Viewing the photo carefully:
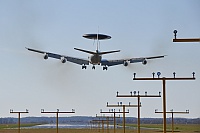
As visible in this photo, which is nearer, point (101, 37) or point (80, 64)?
point (80, 64)

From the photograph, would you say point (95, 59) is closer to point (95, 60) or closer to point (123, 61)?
point (95, 60)

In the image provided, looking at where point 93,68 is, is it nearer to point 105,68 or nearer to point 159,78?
point 105,68

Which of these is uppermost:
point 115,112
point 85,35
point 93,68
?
point 85,35

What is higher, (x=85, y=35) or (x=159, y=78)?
A: (x=85, y=35)

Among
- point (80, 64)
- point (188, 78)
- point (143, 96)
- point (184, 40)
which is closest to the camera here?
point (184, 40)

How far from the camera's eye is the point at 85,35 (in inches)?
3022

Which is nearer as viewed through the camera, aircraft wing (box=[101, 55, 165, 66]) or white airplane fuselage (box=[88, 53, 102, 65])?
white airplane fuselage (box=[88, 53, 102, 65])

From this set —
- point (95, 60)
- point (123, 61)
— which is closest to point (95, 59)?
point (95, 60)

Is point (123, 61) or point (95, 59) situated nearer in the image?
point (95, 59)

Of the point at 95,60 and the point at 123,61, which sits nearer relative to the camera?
the point at 95,60

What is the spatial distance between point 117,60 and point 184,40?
5282 cm

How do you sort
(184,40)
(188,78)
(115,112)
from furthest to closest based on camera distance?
(115,112), (188,78), (184,40)

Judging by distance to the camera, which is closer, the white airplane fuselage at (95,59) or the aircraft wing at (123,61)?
the white airplane fuselage at (95,59)

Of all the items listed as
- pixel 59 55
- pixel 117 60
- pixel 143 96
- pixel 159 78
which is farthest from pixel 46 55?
pixel 159 78
